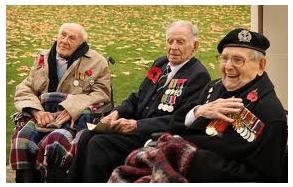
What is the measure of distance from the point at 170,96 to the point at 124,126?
0.36 meters

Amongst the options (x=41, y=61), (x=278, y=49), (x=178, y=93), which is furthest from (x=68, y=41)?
(x=278, y=49)

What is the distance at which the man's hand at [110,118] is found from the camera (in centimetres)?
332

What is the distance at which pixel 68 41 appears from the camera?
346cm

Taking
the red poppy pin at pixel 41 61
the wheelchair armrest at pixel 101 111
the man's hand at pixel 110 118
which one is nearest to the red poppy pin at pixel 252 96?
the man's hand at pixel 110 118

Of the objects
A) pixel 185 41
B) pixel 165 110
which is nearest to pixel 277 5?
pixel 185 41

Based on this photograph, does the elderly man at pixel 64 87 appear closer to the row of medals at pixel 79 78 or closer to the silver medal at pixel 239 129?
the row of medals at pixel 79 78

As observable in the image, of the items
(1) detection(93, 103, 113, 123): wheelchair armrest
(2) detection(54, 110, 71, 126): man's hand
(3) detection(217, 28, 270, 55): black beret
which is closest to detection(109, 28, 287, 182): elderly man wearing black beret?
(3) detection(217, 28, 270, 55): black beret

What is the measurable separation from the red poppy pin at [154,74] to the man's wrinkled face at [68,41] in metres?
0.54

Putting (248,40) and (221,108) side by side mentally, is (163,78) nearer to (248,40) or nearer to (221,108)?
(221,108)

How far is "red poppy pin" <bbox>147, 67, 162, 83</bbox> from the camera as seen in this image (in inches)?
132

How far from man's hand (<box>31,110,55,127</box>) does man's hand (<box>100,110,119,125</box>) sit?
1.20ft

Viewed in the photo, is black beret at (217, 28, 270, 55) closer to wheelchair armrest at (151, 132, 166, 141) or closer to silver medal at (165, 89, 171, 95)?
silver medal at (165, 89, 171, 95)

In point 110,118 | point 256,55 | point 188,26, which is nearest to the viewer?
point 256,55
